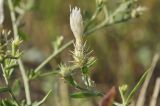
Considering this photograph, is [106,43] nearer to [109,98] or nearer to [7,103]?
Result: [7,103]

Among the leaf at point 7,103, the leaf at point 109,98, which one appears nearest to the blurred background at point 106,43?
the leaf at point 7,103

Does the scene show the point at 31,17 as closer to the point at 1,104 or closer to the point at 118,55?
the point at 118,55

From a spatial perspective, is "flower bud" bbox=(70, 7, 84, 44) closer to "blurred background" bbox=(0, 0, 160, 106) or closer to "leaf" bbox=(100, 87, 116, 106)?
"leaf" bbox=(100, 87, 116, 106)

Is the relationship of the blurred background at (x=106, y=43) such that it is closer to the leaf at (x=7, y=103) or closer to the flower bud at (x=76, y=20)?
the leaf at (x=7, y=103)

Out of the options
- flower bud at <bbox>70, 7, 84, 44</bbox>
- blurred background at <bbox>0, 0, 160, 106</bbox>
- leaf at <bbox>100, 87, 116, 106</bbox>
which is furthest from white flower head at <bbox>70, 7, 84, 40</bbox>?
blurred background at <bbox>0, 0, 160, 106</bbox>

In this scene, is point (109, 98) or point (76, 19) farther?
point (76, 19)

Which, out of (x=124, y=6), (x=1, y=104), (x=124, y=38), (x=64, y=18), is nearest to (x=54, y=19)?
(x=64, y=18)

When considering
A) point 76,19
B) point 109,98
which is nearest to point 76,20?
point 76,19

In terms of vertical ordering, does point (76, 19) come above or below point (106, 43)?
above
